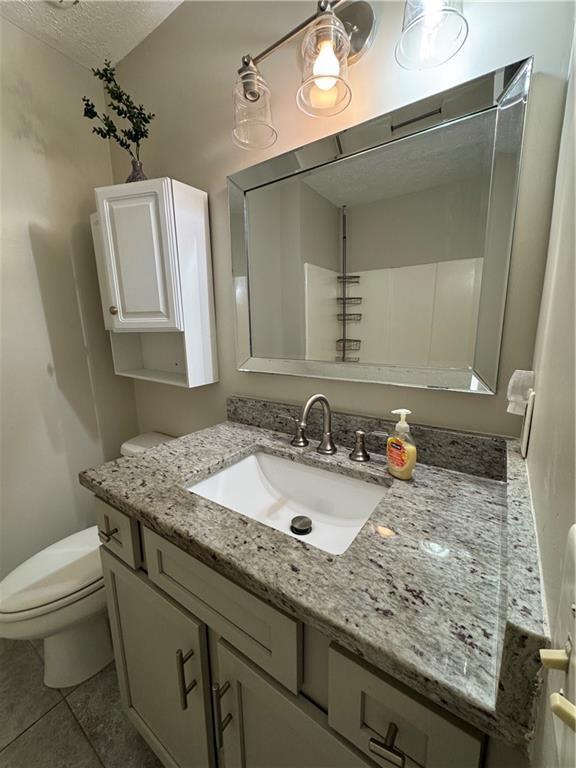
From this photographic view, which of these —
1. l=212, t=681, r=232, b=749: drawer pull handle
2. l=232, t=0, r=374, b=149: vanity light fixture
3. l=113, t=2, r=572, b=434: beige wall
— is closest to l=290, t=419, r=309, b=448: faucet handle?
l=113, t=2, r=572, b=434: beige wall

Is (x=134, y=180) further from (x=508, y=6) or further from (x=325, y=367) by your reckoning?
(x=508, y=6)

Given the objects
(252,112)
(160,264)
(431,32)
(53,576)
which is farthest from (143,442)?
(431,32)

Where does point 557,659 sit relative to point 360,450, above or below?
above

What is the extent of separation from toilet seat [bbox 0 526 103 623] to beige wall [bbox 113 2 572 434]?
60cm

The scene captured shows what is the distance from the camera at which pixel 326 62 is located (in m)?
0.75

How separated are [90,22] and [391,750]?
2189 millimetres

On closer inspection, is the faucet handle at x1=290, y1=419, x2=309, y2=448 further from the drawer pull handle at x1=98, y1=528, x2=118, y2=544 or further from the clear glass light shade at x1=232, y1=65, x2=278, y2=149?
the clear glass light shade at x1=232, y1=65, x2=278, y2=149

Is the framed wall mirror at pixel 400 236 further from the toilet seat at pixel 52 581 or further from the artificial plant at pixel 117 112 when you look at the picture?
the toilet seat at pixel 52 581

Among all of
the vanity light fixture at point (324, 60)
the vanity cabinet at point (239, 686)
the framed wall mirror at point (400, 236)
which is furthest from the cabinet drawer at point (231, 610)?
the vanity light fixture at point (324, 60)

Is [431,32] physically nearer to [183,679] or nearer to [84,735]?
[183,679]

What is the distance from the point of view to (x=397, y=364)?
854 mm

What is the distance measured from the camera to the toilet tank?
4.75 feet

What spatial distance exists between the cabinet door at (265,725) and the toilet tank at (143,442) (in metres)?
1.02

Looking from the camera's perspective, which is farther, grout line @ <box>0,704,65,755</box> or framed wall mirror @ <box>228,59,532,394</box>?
grout line @ <box>0,704,65,755</box>
